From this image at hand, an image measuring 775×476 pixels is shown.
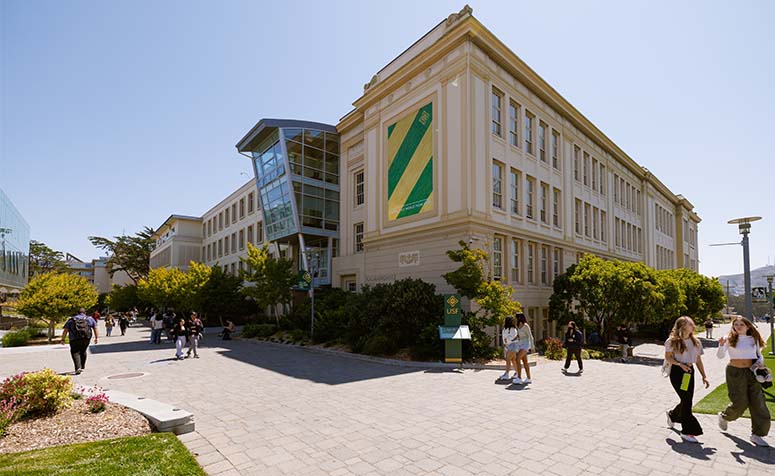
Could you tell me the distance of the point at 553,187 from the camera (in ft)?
82.3

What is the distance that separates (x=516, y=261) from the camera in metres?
21.8

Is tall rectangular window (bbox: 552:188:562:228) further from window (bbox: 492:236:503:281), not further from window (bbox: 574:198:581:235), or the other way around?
window (bbox: 492:236:503:281)

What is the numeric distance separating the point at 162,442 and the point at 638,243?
40393 millimetres

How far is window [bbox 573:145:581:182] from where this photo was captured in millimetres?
27891

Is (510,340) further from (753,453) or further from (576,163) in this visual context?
(576,163)

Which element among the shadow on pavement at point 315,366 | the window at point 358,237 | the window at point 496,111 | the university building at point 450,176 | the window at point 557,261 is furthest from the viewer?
the window at point 358,237

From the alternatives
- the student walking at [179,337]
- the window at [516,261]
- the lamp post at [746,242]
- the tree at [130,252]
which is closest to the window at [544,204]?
the window at [516,261]

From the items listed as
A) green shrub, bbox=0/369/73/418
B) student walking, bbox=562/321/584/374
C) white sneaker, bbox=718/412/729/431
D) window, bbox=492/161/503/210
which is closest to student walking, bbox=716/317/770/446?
white sneaker, bbox=718/412/729/431

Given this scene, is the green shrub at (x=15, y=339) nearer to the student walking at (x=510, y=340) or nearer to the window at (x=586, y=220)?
the student walking at (x=510, y=340)

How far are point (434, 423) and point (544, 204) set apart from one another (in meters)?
19.8

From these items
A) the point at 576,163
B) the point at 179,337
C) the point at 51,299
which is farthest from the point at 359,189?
the point at 51,299

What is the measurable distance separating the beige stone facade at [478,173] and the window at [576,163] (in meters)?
0.07

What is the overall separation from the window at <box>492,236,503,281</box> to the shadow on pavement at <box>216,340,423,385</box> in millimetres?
8393

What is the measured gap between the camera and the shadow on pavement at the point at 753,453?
5438 mm
